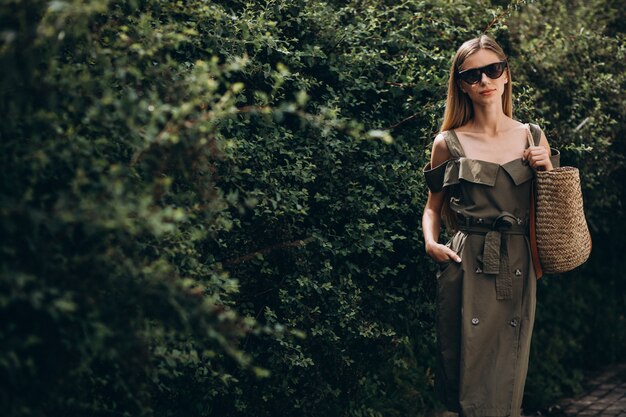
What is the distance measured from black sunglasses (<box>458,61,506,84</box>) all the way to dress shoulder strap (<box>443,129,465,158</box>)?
0.26 meters

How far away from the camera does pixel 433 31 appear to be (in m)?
5.80

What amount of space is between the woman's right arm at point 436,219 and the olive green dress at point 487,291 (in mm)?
60

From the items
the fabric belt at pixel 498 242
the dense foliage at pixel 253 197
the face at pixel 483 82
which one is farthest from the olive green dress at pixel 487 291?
the dense foliage at pixel 253 197

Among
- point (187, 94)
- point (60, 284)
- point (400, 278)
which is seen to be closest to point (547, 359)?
point (400, 278)

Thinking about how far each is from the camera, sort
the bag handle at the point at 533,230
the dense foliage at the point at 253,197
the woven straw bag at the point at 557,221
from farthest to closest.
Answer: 1. the bag handle at the point at 533,230
2. the woven straw bag at the point at 557,221
3. the dense foliage at the point at 253,197

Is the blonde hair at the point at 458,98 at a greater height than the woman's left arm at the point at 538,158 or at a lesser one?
greater

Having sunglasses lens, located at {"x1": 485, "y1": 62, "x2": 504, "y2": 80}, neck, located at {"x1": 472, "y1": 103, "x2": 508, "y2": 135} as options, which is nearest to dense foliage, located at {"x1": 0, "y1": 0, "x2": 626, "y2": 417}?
neck, located at {"x1": 472, "y1": 103, "x2": 508, "y2": 135}

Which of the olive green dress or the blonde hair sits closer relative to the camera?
the olive green dress

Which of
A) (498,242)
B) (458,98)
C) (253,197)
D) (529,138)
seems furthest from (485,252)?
(253,197)

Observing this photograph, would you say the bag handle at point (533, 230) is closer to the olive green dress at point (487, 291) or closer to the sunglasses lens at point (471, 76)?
the olive green dress at point (487, 291)

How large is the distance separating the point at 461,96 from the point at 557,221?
771 mm

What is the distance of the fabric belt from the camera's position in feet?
14.0

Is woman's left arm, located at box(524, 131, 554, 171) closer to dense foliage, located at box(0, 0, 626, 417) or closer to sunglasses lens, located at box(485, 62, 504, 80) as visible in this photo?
sunglasses lens, located at box(485, 62, 504, 80)

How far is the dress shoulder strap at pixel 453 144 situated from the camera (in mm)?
4375
